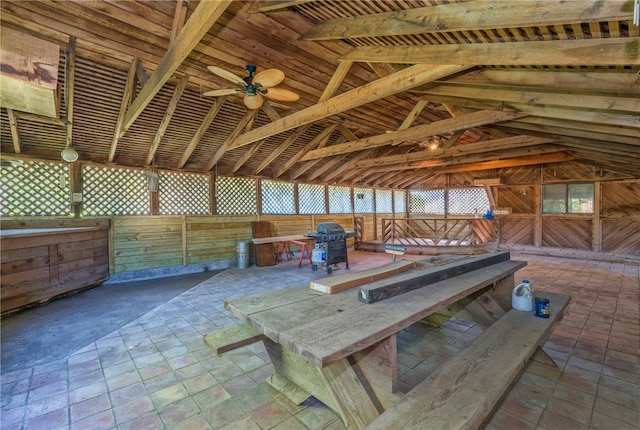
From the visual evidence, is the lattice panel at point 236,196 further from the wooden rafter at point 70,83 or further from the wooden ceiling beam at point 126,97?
the wooden rafter at point 70,83

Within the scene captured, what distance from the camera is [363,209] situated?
10734mm

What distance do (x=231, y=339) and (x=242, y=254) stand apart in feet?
16.6

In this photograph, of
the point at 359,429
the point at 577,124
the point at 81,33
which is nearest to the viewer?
the point at 359,429

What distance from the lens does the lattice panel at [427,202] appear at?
37.1 ft

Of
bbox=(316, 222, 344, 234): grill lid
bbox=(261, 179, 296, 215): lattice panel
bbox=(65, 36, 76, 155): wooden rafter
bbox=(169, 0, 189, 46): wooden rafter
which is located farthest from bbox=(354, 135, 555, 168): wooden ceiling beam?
bbox=(65, 36, 76, 155): wooden rafter

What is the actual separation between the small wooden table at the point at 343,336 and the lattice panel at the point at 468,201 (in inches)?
378

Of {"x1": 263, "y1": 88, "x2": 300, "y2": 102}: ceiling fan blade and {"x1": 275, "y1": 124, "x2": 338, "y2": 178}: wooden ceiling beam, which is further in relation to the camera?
{"x1": 275, "y1": 124, "x2": 338, "y2": 178}: wooden ceiling beam

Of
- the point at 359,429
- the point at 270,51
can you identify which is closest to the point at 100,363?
the point at 359,429

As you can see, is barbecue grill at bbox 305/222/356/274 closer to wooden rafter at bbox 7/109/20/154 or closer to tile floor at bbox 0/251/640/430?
tile floor at bbox 0/251/640/430

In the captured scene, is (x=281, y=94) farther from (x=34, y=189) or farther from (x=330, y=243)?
(x=34, y=189)

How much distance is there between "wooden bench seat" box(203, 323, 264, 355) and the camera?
1597 millimetres

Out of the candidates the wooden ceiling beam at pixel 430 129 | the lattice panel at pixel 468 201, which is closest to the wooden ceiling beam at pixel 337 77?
the wooden ceiling beam at pixel 430 129

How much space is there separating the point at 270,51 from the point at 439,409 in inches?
153

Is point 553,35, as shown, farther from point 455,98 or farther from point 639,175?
point 639,175
